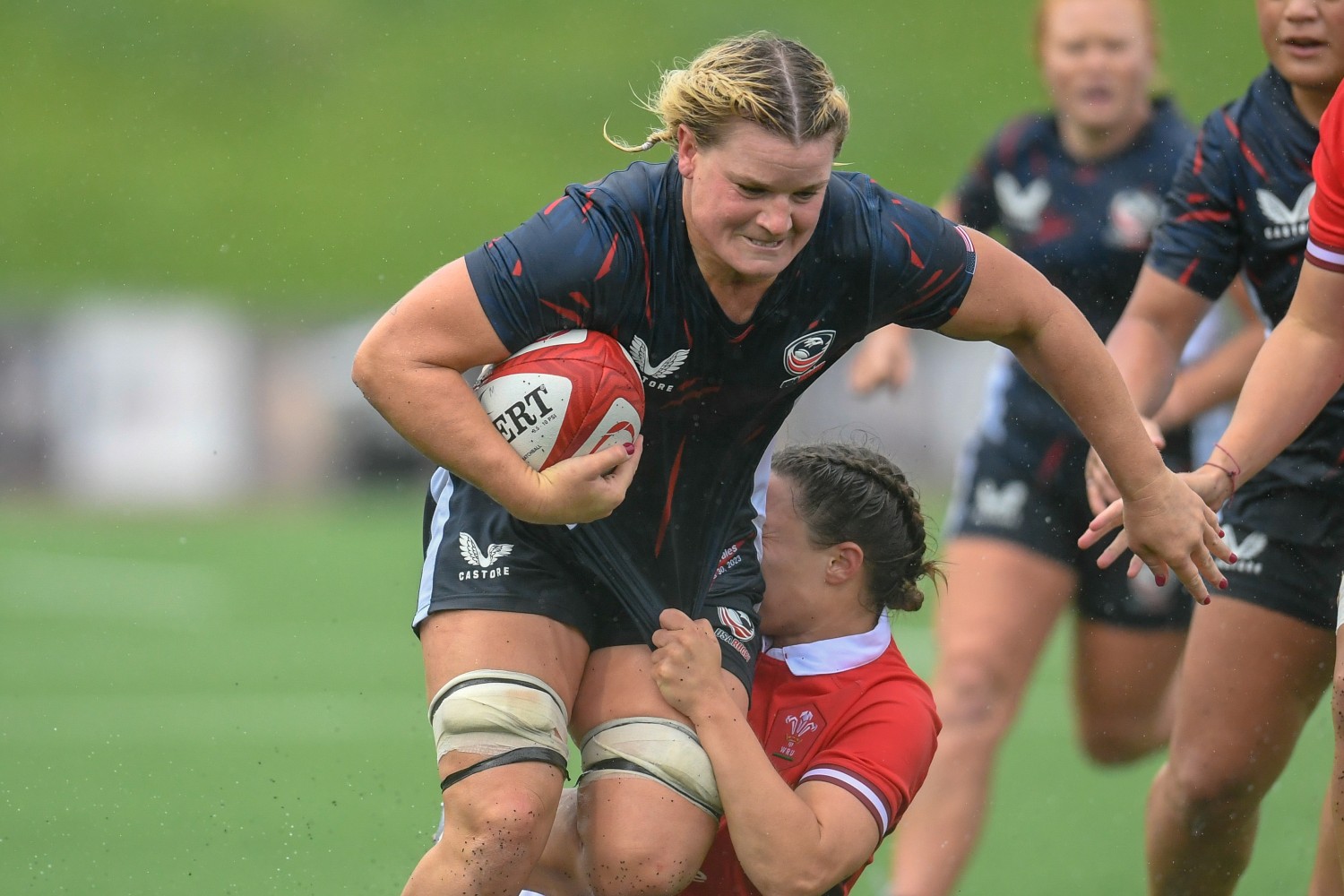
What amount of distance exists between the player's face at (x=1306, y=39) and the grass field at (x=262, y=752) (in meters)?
2.73

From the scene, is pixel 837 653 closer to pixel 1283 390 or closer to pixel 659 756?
pixel 659 756

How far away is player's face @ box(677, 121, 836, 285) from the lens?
3639 mm

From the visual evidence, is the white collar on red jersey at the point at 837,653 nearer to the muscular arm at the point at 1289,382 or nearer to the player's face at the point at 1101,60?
the muscular arm at the point at 1289,382

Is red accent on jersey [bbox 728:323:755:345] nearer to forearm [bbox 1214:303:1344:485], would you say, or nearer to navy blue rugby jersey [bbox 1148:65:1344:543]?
forearm [bbox 1214:303:1344:485]

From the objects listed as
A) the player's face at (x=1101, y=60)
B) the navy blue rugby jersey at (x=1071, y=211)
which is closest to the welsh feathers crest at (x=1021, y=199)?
the navy blue rugby jersey at (x=1071, y=211)

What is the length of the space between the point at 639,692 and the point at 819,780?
1.54 feet

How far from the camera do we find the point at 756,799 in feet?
12.5

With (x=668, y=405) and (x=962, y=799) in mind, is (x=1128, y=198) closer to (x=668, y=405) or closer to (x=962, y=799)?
(x=962, y=799)

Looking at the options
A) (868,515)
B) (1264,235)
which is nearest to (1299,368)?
(1264,235)

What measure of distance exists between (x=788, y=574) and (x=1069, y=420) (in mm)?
2385

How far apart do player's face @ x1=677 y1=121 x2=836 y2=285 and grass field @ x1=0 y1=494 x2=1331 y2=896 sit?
116 inches

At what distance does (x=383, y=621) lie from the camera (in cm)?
1186

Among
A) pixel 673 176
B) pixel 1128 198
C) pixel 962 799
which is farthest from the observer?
pixel 1128 198

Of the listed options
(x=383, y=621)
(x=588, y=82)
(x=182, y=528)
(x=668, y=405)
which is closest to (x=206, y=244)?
(x=588, y=82)
